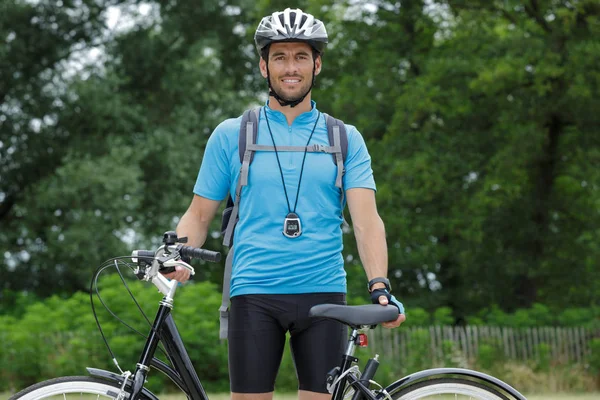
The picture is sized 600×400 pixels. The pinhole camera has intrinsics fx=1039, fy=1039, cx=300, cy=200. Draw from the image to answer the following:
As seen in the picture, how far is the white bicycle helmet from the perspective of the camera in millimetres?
3768

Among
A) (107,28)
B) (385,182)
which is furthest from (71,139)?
(385,182)

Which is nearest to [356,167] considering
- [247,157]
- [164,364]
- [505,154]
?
[247,157]

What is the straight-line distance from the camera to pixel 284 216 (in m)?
3.66

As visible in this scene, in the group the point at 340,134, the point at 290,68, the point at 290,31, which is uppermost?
the point at 290,31

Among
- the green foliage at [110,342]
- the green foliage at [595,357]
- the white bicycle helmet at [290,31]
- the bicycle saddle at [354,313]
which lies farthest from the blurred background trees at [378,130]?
A: the bicycle saddle at [354,313]

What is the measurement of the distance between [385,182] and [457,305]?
5.57 meters

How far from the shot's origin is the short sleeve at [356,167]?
147 inches

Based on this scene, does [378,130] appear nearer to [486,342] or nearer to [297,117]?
[486,342]

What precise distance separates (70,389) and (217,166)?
0.97 metres

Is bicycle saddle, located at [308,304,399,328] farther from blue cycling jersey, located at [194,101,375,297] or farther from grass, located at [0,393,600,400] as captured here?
grass, located at [0,393,600,400]

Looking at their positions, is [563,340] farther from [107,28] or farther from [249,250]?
[249,250]

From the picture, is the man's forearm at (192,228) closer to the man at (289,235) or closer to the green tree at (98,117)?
the man at (289,235)

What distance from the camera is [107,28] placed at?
26688 mm

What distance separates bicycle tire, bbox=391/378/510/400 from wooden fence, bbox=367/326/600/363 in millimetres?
12494
